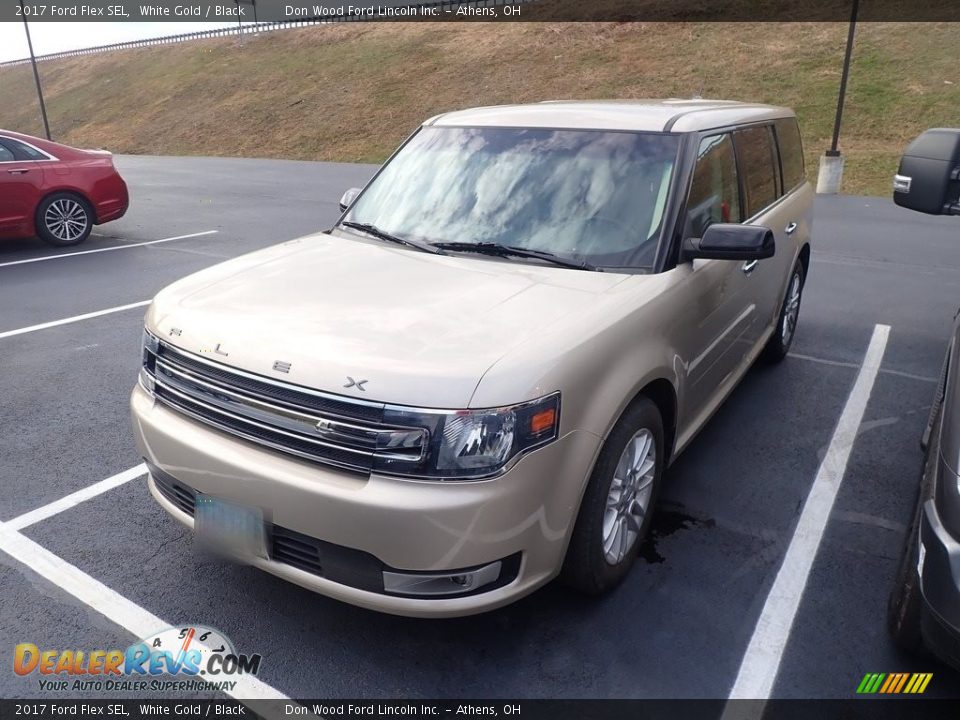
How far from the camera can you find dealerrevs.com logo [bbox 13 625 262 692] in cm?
259

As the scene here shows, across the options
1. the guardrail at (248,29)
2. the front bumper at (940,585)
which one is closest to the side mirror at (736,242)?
the front bumper at (940,585)

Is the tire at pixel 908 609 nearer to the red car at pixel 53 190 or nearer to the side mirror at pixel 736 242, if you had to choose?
the side mirror at pixel 736 242

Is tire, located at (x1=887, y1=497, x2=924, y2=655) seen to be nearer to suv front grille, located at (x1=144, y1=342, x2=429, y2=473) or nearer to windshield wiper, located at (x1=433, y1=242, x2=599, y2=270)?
windshield wiper, located at (x1=433, y1=242, x2=599, y2=270)

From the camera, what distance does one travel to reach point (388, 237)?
3697mm

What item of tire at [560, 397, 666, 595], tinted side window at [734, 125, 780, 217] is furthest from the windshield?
tinted side window at [734, 125, 780, 217]

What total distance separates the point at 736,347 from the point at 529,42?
37.2 metres

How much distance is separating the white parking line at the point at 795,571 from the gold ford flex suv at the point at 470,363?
0.57 meters

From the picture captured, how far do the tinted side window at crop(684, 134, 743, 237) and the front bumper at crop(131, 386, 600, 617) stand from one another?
1434 millimetres

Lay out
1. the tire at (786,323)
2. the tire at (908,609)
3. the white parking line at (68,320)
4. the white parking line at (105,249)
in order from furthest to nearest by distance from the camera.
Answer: the white parking line at (105,249)
the white parking line at (68,320)
the tire at (786,323)
the tire at (908,609)

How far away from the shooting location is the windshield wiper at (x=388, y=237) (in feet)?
Result: 11.4

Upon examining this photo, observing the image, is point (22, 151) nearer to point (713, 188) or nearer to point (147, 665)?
point (147, 665)

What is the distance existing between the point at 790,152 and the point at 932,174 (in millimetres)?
1956

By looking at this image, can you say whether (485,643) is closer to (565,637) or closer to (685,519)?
(565,637)

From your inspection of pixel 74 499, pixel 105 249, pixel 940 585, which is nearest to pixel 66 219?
pixel 105 249
